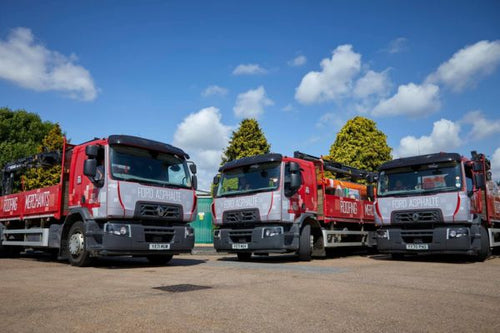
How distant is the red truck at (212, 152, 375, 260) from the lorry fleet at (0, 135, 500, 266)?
0.10 feet

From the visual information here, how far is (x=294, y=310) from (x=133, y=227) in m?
5.44

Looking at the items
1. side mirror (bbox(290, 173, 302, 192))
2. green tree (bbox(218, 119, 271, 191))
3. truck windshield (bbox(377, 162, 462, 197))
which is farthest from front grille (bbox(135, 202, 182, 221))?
green tree (bbox(218, 119, 271, 191))

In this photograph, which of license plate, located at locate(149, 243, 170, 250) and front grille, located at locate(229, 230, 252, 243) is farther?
front grille, located at locate(229, 230, 252, 243)

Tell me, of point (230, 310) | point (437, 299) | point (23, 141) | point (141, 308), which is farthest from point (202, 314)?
point (23, 141)

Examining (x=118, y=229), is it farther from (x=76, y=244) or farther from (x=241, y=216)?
(x=241, y=216)

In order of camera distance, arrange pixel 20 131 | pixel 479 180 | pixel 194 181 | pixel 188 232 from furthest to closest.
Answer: pixel 20 131 → pixel 479 180 → pixel 194 181 → pixel 188 232

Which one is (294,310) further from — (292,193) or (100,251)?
(292,193)

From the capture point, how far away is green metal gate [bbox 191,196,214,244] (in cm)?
2845

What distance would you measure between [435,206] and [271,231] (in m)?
4.29

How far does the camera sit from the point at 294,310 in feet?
14.5

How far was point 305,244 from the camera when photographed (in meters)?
11.3

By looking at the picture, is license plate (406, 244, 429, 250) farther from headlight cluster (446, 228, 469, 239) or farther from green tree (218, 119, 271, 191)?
green tree (218, 119, 271, 191)

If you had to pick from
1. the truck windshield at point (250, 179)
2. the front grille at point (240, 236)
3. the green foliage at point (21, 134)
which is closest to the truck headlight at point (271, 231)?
the front grille at point (240, 236)

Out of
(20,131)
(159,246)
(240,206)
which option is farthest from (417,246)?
(20,131)
